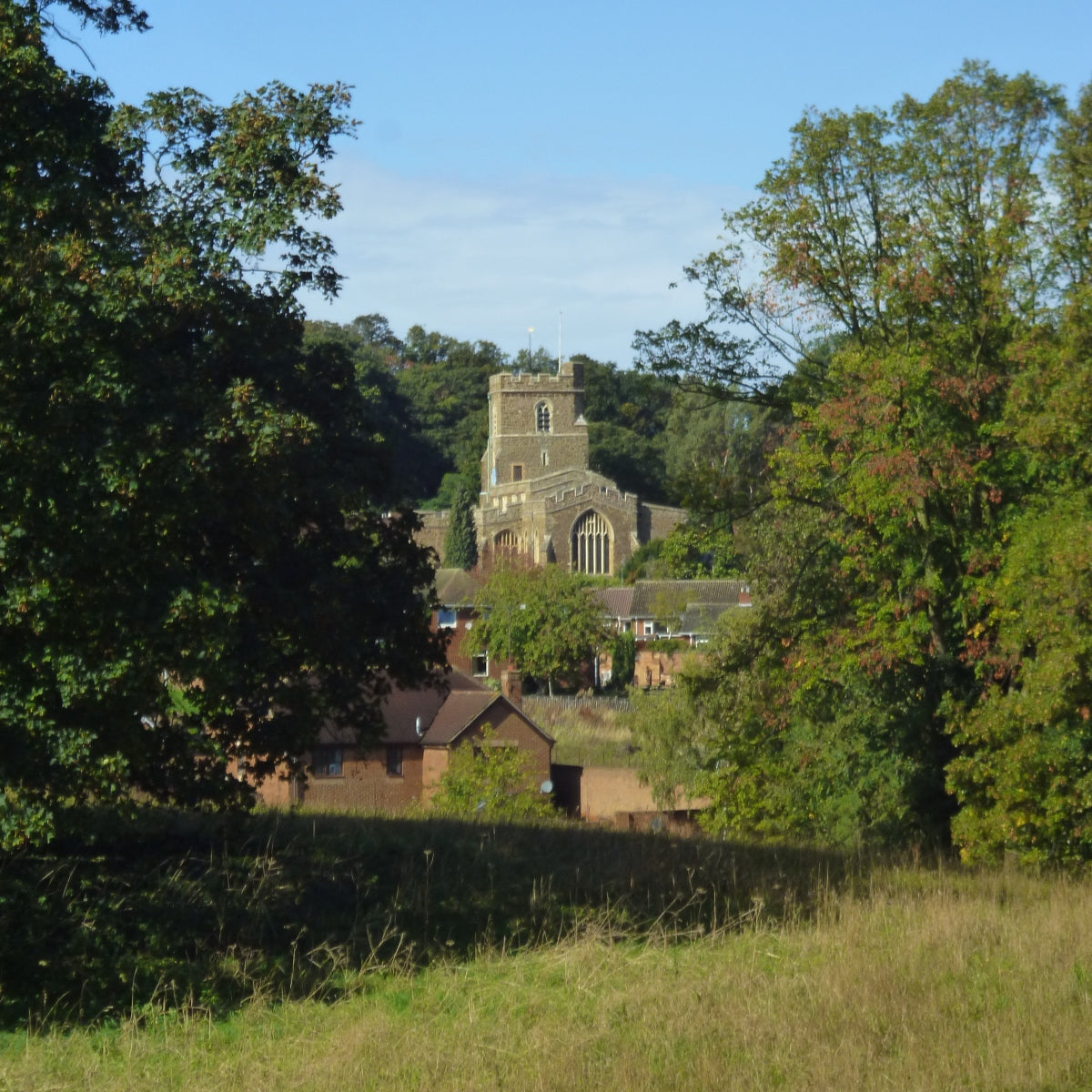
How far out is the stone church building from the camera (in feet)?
340

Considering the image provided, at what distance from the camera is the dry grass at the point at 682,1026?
668 centimetres

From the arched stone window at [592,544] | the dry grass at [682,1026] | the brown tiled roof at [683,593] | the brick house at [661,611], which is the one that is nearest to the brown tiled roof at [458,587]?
the brick house at [661,611]

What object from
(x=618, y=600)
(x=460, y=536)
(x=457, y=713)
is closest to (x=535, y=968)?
(x=457, y=713)

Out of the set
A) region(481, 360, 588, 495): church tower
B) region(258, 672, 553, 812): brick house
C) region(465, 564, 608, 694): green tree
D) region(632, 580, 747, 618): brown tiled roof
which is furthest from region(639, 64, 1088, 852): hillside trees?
region(481, 360, 588, 495): church tower

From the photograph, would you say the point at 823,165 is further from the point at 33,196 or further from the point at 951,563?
the point at 33,196

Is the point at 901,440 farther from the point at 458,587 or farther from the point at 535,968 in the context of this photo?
the point at 458,587

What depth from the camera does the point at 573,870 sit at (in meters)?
13.2

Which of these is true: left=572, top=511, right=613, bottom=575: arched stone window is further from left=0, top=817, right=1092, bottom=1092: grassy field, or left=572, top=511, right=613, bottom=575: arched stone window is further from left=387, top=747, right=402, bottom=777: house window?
left=0, top=817, right=1092, bottom=1092: grassy field

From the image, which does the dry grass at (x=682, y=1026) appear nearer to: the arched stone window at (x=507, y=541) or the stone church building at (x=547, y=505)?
the stone church building at (x=547, y=505)

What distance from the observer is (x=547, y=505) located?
102 meters

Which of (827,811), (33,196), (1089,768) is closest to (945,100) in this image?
(1089,768)

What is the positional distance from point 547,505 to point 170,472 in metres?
93.8

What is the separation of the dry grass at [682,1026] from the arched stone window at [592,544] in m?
94.5

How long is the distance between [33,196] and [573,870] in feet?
24.9
